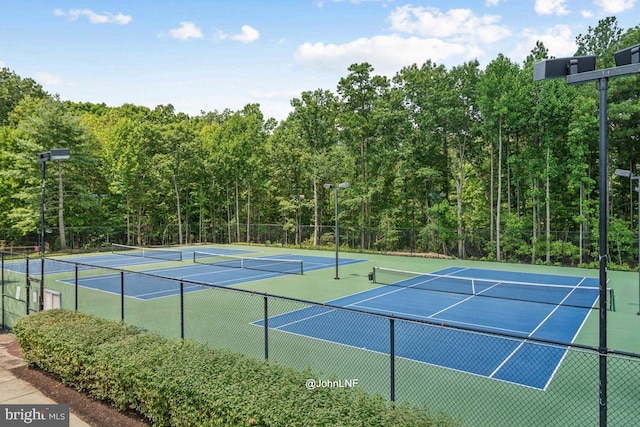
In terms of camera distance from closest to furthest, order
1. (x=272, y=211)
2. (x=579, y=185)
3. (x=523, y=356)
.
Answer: (x=523, y=356), (x=579, y=185), (x=272, y=211)

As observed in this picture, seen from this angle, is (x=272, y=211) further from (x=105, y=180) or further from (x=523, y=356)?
(x=523, y=356)

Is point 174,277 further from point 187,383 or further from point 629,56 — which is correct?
point 629,56

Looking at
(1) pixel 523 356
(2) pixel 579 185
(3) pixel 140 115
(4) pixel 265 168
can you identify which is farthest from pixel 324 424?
(3) pixel 140 115

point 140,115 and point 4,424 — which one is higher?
point 140,115

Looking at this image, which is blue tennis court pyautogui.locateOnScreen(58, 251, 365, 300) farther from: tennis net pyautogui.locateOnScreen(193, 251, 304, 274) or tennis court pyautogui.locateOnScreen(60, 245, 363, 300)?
tennis net pyautogui.locateOnScreen(193, 251, 304, 274)

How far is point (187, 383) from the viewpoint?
6012mm

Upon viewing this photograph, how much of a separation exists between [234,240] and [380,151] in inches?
792

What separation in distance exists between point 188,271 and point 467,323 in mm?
17041

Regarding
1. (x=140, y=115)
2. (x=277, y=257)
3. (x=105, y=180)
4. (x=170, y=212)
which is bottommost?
(x=277, y=257)

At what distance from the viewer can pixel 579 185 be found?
2772 centimetres

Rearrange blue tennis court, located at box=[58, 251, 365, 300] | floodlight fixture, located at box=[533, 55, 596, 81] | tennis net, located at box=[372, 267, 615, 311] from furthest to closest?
blue tennis court, located at box=[58, 251, 365, 300] → tennis net, located at box=[372, 267, 615, 311] → floodlight fixture, located at box=[533, 55, 596, 81]

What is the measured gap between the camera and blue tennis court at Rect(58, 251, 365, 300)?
19578mm

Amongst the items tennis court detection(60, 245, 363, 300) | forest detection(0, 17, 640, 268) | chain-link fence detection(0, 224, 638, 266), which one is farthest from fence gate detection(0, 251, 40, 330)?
forest detection(0, 17, 640, 268)

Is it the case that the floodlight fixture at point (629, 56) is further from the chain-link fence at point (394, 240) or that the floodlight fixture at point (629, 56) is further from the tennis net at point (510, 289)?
the chain-link fence at point (394, 240)
